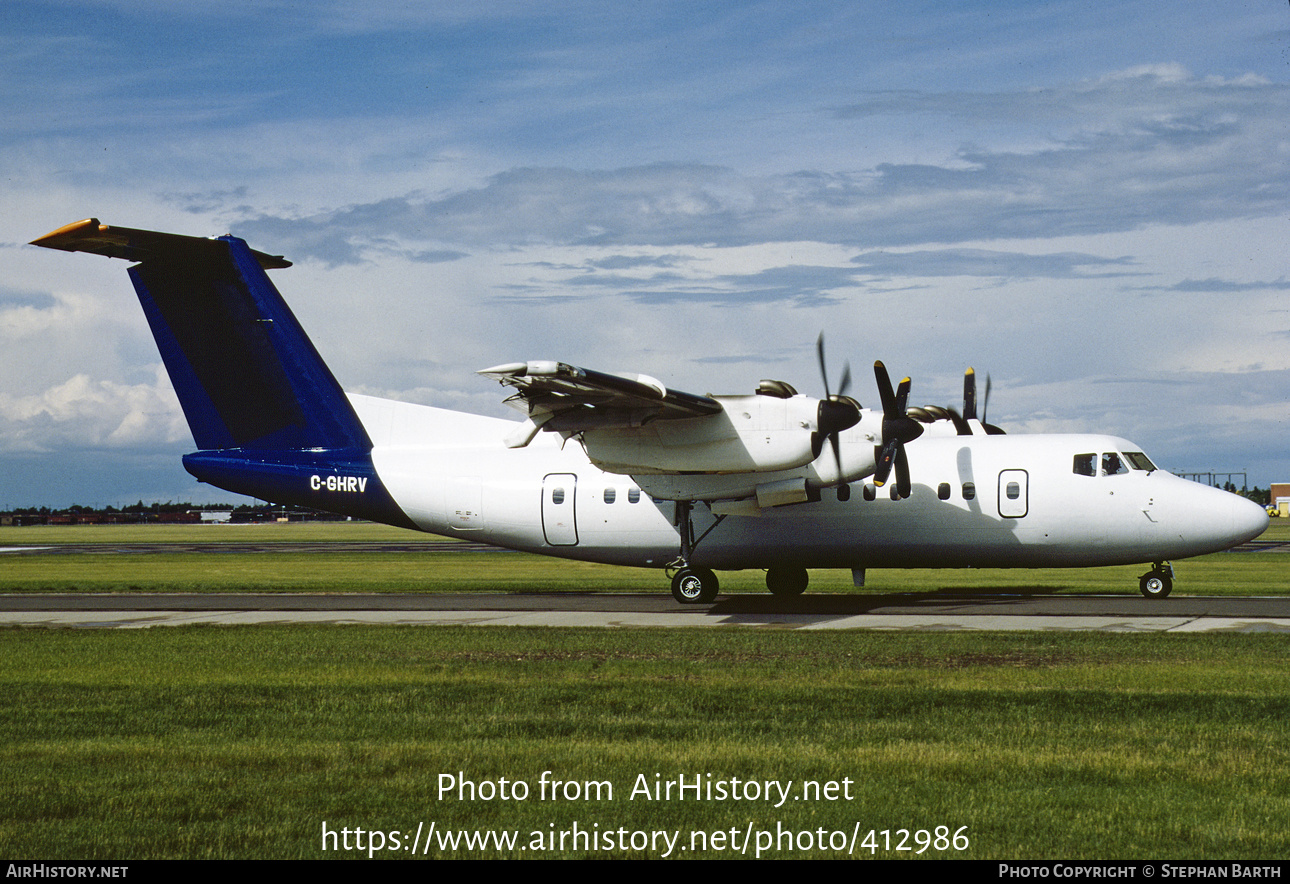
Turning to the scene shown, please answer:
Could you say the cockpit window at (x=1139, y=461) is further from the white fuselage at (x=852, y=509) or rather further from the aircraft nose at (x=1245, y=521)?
the aircraft nose at (x=1245, y=521)

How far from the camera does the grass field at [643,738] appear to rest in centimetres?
763

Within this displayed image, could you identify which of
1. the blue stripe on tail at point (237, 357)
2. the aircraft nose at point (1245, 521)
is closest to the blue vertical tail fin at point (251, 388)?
the blue stripe on tail at point (237, 357)

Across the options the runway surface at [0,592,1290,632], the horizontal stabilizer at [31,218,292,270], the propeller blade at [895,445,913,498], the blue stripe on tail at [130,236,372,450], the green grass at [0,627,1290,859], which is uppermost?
the horizontal stabilizer at [31,218,292,270]

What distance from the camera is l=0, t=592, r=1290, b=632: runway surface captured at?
20438 mm

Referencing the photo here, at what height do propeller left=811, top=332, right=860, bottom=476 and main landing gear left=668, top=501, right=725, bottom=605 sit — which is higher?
propeller left=811, top=332, right=860, bottom=476

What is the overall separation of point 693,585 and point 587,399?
589 cm

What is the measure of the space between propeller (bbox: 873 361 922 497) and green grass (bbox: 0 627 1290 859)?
19.7 feet

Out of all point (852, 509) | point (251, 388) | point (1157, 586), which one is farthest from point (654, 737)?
point (251, 388)

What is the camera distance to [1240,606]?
23094 mm

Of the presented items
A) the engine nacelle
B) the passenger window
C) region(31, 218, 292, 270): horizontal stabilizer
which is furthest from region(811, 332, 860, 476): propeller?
region(31, 218, 292, 270): horizontal stabilizer

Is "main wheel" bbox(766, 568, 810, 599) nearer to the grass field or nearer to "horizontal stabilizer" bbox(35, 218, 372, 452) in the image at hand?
the grass field

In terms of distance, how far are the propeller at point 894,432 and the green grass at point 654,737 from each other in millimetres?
5995

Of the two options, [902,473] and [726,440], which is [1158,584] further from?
[726,440]
